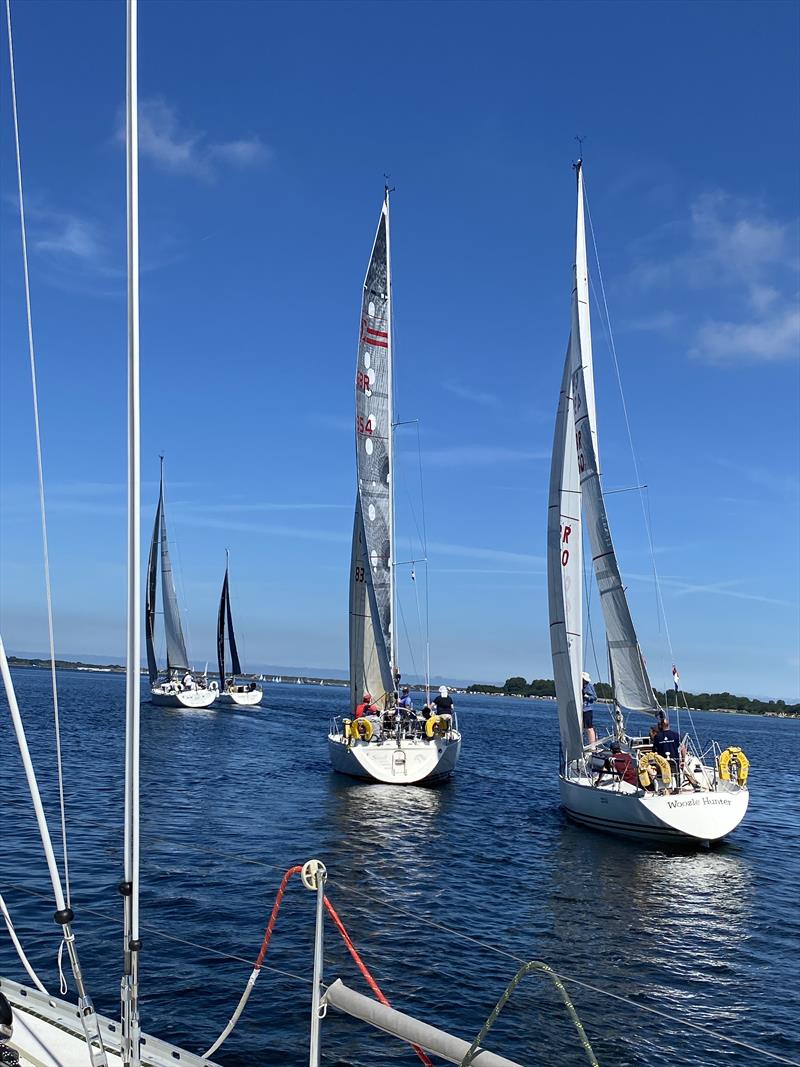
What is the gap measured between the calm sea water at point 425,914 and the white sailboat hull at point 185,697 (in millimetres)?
37977

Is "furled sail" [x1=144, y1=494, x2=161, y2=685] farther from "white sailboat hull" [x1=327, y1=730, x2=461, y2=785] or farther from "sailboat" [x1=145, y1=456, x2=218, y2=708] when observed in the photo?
"white sailboat hull" [x1=327, y1=730, x2=461, y2=785]

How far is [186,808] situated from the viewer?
23438 millimetres

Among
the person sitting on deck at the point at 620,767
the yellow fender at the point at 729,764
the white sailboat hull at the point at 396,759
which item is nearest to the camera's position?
the yellow fender at the point at 729,764

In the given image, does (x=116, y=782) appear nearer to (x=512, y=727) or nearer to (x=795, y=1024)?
(x=795, y=1024)

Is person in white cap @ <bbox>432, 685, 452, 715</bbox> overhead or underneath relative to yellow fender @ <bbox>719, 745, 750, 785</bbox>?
overhead

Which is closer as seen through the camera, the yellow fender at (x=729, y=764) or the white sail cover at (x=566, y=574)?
the yellow fender at (x=729, y=764)

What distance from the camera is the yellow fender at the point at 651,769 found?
19.7 m

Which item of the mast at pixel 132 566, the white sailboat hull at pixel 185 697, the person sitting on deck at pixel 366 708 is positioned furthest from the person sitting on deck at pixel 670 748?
the white sailboat hull at pixel 185 697

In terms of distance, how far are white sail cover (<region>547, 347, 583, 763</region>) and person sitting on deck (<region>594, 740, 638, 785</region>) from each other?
6.21ft

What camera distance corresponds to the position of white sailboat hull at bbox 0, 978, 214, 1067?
516cm

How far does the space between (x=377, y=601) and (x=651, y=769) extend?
491 inches

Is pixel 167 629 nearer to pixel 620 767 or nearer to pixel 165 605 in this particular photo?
pixel 165 605

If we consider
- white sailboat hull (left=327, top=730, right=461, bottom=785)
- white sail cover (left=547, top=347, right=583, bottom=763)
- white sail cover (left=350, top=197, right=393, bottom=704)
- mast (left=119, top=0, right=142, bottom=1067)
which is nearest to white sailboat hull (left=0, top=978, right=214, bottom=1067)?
mast (left=119, top=0, right=142, bottom=1067)

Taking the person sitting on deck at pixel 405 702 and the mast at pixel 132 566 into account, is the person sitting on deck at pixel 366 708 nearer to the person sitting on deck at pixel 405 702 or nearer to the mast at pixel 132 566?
the person sitting on deck at pixel 405 702
